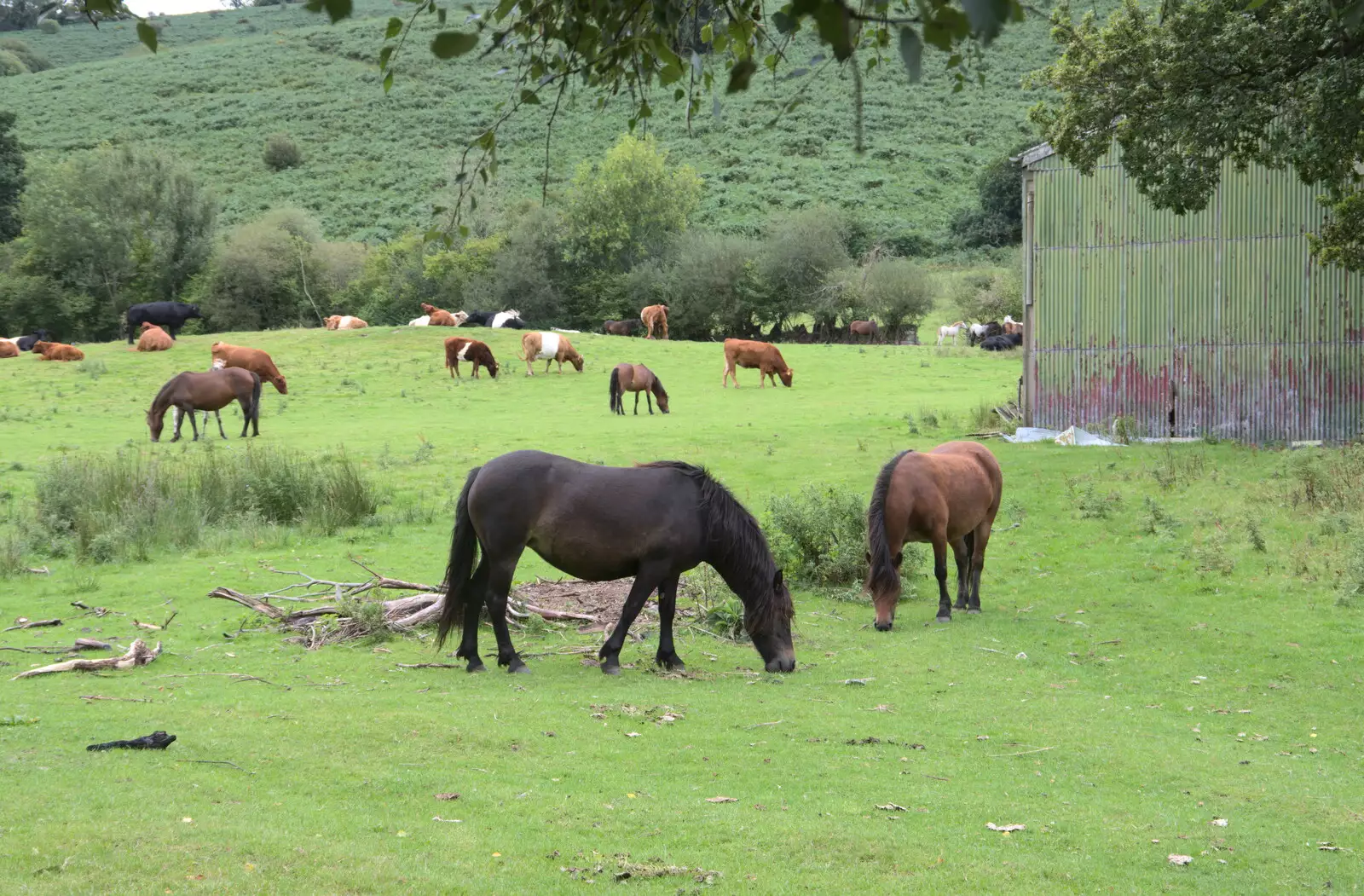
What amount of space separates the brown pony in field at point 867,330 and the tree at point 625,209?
42.0ft

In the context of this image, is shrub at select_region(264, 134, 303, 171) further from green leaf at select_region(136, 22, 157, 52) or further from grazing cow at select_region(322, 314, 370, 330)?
green leaf at select_region(136, 22, 157, 52)

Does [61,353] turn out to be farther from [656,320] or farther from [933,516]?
[933,516]

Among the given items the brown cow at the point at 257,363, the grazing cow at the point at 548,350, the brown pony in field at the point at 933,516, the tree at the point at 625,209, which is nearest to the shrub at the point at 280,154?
the tree at the point at 625,209

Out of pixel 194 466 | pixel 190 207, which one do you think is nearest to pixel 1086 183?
pixel 194 466

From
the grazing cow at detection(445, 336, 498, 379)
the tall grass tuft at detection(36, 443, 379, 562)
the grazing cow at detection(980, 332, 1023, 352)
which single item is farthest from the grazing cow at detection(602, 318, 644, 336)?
the tall grass tuft at detection(36, 443, 379, 562)

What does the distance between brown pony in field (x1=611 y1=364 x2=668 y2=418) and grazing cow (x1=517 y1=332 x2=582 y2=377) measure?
24.5ft

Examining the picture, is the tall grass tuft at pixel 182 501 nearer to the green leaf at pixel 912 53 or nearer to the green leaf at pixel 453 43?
the green leaf at pixel 453 43

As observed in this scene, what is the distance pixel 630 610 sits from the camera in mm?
9258

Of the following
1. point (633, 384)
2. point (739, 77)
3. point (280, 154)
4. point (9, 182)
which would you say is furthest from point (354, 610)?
point (280, 154)

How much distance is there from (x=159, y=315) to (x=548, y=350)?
1564 centimetres

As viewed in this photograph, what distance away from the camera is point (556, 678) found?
910 cm

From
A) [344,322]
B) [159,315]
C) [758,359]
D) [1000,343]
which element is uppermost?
[159,315]

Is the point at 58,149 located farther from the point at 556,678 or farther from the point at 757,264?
the point at 556,678

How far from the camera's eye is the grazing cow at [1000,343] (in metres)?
43.3
